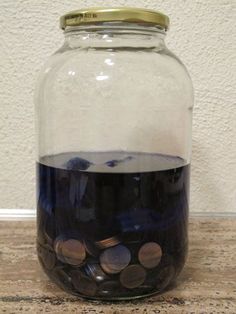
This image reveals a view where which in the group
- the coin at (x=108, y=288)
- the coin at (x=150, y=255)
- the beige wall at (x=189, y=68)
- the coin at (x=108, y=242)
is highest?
the beige wall at (x=189, y=68)

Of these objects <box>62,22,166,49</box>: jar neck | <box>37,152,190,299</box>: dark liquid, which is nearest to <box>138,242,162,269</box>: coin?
<box>37,152,190,299</box>: dark liquid

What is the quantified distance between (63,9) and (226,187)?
1.34 ft

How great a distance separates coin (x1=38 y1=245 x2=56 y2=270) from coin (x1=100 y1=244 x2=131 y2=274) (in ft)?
0.21

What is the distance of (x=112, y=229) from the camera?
44 cm

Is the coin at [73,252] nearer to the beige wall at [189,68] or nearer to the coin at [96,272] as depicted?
the coin at [96,272]

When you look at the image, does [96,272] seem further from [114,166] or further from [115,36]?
[115,36]

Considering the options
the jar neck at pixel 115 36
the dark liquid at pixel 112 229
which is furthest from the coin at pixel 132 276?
the jar neck at pixel 115 36

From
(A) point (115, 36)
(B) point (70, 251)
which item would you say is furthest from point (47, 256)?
(A) point (115, 36)

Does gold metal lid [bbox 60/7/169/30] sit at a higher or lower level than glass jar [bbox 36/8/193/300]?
higher

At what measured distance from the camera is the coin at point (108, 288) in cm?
44

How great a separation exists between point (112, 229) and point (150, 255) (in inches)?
2.0

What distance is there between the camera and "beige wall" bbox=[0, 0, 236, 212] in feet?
2.25

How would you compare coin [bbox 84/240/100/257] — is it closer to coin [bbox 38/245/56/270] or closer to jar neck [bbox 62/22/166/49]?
coin [bbox 38/245/56/270]

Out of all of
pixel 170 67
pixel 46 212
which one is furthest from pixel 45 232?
pixel 170 67
